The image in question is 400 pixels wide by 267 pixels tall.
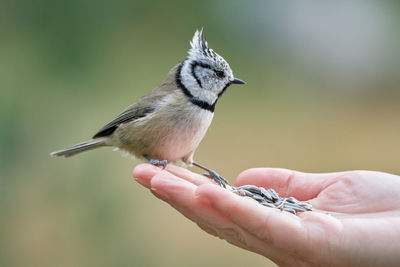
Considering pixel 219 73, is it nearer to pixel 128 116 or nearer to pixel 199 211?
pixel 128 116

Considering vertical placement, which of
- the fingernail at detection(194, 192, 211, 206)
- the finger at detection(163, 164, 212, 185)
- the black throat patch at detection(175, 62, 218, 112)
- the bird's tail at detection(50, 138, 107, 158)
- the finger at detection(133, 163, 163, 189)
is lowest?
the bird's tail at detection(50, 138, 107, 158)

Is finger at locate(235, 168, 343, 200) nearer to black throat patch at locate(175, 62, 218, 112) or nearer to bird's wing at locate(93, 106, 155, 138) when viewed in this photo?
black throat patch at locate(175, 62, 218, 112)

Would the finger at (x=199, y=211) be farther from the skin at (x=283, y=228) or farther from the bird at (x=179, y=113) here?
the bird at (x=179, y=113)

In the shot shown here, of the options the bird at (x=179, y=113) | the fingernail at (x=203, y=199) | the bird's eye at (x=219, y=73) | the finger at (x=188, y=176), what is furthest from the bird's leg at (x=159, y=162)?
the fingernail at (x=203, y=199)

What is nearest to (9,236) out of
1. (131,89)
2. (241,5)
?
(131,89)

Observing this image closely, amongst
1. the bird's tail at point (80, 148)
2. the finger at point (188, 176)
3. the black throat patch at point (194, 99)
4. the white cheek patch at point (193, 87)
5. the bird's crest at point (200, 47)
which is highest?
the bird's crest at point (200, 47)

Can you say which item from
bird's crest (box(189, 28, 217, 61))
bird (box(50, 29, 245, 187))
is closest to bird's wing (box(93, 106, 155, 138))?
bird (box(50, 29, 245, 187))
